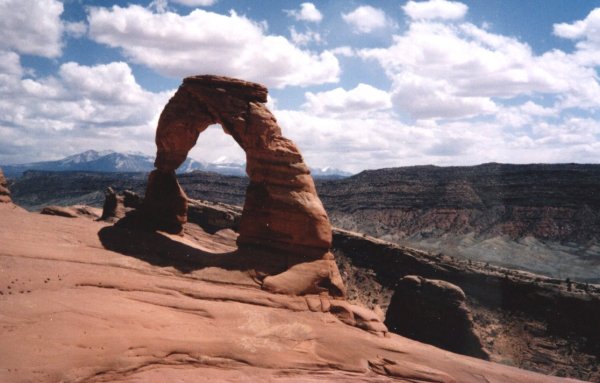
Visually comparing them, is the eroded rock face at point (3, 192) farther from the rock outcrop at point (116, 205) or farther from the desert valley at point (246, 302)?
the rock outcrop at point (116, 205)

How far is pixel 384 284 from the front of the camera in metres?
36.6

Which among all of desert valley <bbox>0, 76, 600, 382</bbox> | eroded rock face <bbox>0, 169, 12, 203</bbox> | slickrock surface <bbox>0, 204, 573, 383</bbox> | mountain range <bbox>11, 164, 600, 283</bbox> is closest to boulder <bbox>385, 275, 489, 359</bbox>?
desert valley <bbox>0, 76, 600, 382</bbox>

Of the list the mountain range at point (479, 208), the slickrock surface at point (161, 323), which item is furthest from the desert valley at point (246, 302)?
the mountain range at point (479, 208)

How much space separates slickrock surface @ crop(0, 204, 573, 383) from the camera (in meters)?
9.70

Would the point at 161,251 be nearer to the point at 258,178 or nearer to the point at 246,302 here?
the point at 246,302

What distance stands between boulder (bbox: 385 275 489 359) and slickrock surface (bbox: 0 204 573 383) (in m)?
7.03

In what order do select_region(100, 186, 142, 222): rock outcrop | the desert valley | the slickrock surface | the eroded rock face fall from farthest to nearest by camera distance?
select_region(100, 186, 142, 222): rock outcrop
the eroded rock face
the desert valley
the slickrock surface

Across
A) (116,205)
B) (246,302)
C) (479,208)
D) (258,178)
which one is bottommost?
(246,302)

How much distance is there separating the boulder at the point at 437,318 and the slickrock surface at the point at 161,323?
23.1 feet

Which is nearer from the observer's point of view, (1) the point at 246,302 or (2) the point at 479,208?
(1) the point at 246,302

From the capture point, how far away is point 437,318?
23312 mm

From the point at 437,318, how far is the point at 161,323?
654 inches

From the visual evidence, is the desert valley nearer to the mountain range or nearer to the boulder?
the boulder

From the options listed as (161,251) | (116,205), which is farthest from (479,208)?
(161,251)
